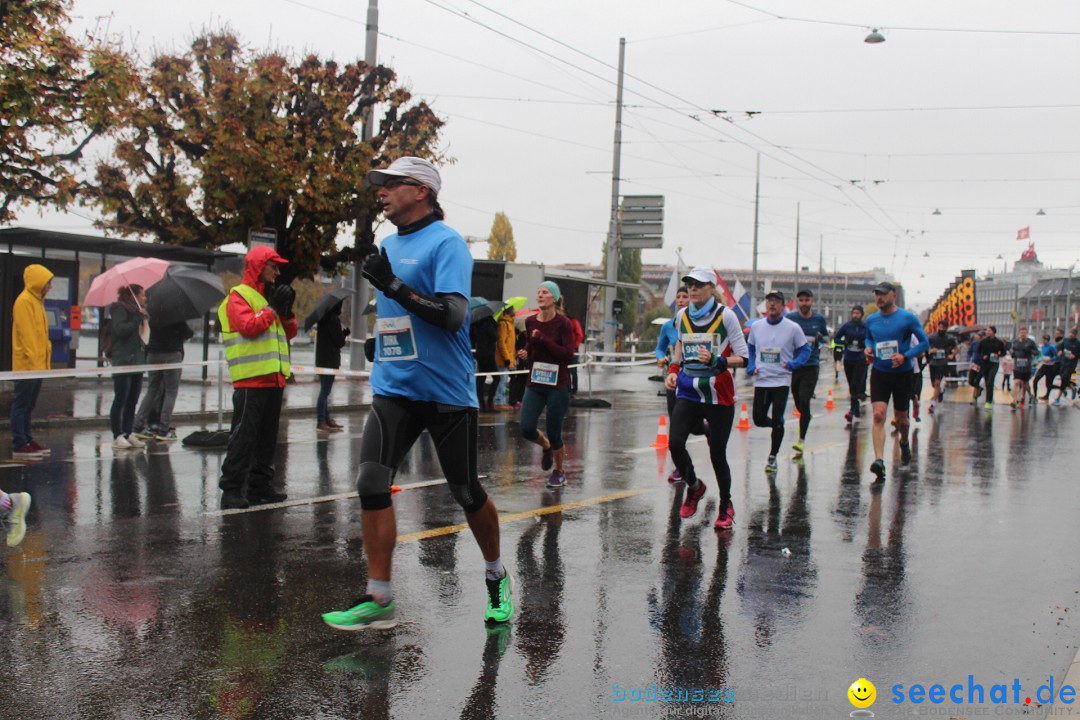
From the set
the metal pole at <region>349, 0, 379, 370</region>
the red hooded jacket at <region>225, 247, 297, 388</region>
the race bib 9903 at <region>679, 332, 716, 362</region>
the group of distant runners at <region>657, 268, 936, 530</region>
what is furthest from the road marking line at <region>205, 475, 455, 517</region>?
the metal pole at <region>349, 0, 379, 370</region>

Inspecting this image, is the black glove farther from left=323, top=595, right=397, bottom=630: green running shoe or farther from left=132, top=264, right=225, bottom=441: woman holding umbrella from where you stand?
left=323, top=595, right=397, bottom=630: green running shoe

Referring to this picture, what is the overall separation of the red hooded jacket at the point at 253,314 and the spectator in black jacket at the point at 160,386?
13.0ft

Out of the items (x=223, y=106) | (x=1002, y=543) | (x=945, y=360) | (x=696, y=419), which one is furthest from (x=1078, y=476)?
(x=223, y=106)

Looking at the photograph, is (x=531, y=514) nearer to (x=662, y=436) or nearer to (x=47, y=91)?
(x=662, y=436)

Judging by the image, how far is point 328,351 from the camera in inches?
582

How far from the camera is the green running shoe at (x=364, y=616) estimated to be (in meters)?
4.80

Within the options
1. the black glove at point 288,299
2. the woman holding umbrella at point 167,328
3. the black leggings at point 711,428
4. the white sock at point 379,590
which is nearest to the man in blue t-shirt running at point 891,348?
the black leggings at point 711,428

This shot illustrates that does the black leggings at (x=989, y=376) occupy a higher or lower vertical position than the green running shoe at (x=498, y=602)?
higher

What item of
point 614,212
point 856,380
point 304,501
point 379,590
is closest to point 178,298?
point 304,501

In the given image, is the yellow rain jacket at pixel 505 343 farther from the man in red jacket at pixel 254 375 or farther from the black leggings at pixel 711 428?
the black leggings at pixel 711 428

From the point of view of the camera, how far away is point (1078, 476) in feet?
36.8

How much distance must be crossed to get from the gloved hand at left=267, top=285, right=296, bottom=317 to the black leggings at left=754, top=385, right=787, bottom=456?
16.5 feet

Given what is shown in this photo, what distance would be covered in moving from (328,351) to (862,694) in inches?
452

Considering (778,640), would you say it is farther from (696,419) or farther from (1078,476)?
(1078,476)
